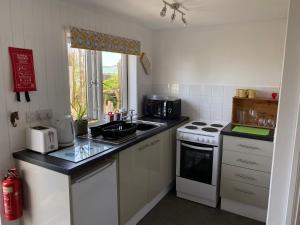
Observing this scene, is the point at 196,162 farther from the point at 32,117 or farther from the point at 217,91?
the point at 32,117

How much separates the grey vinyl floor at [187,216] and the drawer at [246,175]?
41cm

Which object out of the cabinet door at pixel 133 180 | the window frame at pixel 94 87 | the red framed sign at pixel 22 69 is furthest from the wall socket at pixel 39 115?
the cabinet door at pixel 133 180

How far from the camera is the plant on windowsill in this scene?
2.27m

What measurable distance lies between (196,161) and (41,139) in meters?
1.71

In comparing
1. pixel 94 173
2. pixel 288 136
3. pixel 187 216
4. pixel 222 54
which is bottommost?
pixel 187 216

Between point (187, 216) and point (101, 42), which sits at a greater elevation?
point (101, 42)

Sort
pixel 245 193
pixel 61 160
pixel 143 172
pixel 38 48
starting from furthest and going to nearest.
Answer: pixel 245 193 → pixel 143 172 → pixel 38 48 → pixel 61 160

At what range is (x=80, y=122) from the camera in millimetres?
2283

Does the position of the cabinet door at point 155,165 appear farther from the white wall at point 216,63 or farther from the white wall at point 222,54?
the white wall at point 222,54

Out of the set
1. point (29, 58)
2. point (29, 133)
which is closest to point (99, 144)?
point (29, 133)

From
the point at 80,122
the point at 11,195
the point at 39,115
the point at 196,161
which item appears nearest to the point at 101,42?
the point at 80,122

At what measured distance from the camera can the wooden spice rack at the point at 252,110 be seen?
271 centimetres

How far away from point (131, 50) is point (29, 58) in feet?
4.24

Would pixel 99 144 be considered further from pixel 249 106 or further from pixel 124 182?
pixel 249 106
